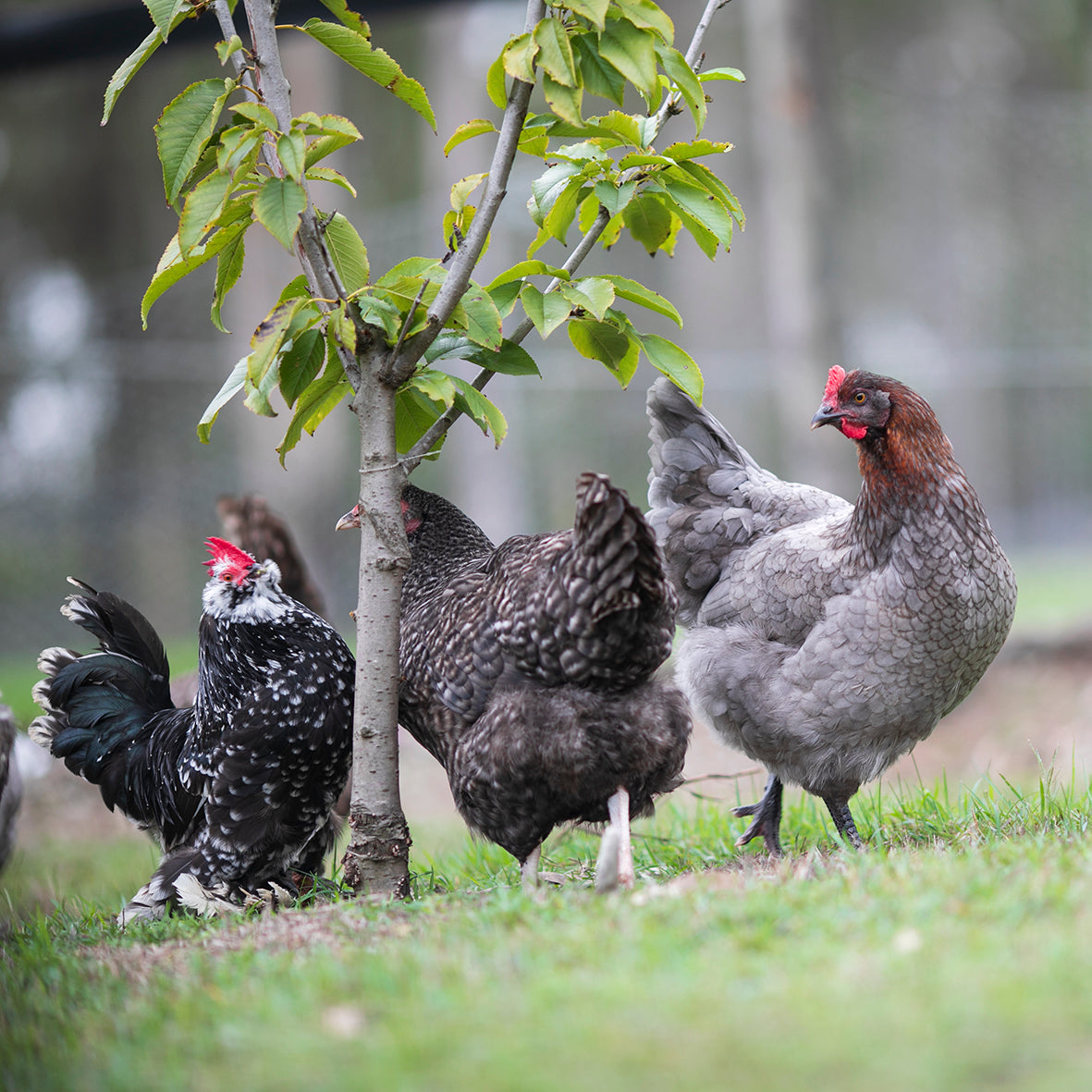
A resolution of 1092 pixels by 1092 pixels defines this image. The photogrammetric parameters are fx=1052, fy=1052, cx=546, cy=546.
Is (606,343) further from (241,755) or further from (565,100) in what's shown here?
(241,755)

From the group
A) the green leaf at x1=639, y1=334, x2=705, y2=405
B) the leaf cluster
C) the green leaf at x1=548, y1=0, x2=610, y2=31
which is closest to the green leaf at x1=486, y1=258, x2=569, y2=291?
the leaf cluster

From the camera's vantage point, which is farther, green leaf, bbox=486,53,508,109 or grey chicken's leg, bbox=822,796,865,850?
grey chicken's leg, bbox=822,796,865,850

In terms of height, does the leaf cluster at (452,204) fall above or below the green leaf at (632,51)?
below

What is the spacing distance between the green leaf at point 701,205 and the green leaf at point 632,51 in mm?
323

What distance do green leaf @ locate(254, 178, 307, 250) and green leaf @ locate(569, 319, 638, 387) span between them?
0.96 metres

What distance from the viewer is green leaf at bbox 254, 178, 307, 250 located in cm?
277

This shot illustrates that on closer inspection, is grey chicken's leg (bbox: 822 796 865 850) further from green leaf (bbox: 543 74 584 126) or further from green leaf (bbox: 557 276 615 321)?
green leaf (bbox: 543 74 584 126)

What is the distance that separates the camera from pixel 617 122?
10.1 ft

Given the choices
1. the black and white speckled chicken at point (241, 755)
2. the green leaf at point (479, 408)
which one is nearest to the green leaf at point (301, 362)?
the green leaf at point (479, 408)

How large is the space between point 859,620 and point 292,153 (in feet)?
7.51

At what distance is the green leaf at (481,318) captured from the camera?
3.12 metres

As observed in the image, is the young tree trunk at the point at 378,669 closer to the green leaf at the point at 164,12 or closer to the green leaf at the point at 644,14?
the green leaf at the point at 164,12

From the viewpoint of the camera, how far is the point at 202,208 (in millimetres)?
2848

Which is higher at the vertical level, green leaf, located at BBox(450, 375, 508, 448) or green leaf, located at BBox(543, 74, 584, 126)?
green leaf, located at BBox(543, 74, 584, 126)
